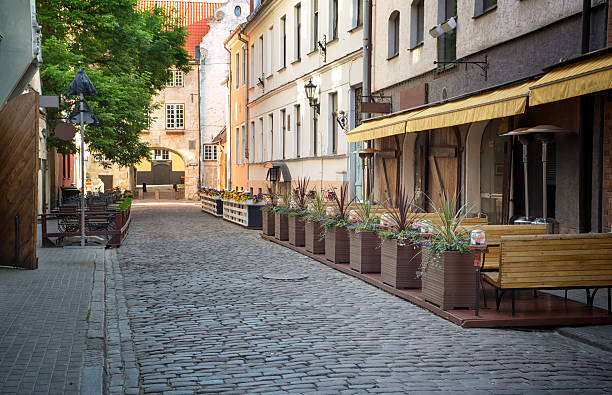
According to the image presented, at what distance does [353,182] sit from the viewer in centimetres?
2162

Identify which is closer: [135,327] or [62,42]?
[135,327]

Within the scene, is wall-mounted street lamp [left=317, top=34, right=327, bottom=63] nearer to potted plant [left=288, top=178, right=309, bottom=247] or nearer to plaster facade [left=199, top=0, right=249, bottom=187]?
potted plant [left=288, top=178, right=309, bottom=247]

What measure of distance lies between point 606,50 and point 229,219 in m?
18.9

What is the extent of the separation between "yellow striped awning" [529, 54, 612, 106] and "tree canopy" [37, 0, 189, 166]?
17.7m

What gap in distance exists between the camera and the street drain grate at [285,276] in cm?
1133

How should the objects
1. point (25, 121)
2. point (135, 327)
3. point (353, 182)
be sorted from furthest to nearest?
point (353, 182), point (25, 121), point (135, 327)

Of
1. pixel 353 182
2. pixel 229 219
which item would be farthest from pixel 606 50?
pixel 229 219

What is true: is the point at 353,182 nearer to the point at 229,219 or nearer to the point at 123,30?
the point at 229,219

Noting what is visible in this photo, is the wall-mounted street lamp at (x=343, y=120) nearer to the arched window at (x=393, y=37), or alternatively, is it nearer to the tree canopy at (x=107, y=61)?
the arched window at (x=393, y=37)

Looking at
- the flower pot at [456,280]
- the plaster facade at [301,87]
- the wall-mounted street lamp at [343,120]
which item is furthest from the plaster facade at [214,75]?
the flower pot at [456,280]

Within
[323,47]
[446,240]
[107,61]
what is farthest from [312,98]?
[446,240]

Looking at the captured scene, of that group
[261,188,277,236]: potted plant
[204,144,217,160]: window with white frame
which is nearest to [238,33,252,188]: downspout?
[204,144,217,160]: window with white frame

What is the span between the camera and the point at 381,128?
53.1 ft

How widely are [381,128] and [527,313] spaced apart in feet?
28.3
